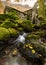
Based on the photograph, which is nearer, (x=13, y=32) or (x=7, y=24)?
(x=13, y=32)

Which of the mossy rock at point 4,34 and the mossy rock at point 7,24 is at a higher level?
the mossy rock at point 7,24

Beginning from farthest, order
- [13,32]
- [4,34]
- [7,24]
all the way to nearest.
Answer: [7,24] → [13,32] → [4,34]

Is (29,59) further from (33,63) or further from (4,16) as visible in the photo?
(4,16)

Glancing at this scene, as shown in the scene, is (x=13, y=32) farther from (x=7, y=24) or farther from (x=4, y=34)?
(x=4, y=34)

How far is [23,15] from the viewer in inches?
530

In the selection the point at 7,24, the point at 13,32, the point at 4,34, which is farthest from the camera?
the point at 7,24

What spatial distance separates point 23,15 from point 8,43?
536cm

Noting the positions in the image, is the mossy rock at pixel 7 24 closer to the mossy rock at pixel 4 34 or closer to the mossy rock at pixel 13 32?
the mossy rock at pixel 13 32

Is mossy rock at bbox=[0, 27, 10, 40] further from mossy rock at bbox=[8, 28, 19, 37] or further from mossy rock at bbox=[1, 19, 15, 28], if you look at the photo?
mossy rock at bbox=[1, 19, 15, 28]

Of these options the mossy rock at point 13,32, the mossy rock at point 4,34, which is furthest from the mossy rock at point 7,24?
the mossy rock at point 4,34

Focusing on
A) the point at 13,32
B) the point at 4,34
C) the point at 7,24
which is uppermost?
the point at 7,24

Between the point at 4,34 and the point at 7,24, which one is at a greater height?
the point at 7,24

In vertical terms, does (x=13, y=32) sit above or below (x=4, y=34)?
below

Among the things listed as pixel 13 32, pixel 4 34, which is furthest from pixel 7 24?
pixel 4 34
